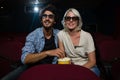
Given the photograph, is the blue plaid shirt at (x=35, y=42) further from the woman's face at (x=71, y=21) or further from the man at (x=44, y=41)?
the woman's face at (x=71, y=21)

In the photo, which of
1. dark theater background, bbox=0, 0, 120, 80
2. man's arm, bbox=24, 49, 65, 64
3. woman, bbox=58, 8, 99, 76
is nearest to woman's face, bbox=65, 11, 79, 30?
woman, bbox=58, 8, 99, 76

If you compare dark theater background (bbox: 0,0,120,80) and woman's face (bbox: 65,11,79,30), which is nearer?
woman's face (bbox: 65,11,79,30)

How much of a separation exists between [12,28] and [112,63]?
7.75m

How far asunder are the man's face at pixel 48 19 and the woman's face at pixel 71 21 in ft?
0.43

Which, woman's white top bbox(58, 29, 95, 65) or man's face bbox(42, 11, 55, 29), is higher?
man's face bbox(42, 11, 55, 29)

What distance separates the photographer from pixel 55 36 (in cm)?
254

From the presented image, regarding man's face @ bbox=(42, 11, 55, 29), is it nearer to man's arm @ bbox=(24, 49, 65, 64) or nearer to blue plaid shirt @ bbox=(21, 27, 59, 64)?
blue plaid shirt @ bbox=(21, 27, 59, 64)

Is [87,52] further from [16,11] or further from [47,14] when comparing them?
[16,11]

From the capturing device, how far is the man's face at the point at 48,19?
239 centimetres

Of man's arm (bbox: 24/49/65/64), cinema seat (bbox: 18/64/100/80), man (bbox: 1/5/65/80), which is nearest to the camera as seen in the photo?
cinema seat (bbox: 18/64/100/80)

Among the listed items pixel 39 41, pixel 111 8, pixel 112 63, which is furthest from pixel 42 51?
pixel 111 8

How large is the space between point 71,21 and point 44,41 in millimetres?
314

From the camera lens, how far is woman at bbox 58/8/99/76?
7.89 ft

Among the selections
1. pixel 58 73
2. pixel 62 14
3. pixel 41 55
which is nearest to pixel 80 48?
pixel 41 55
